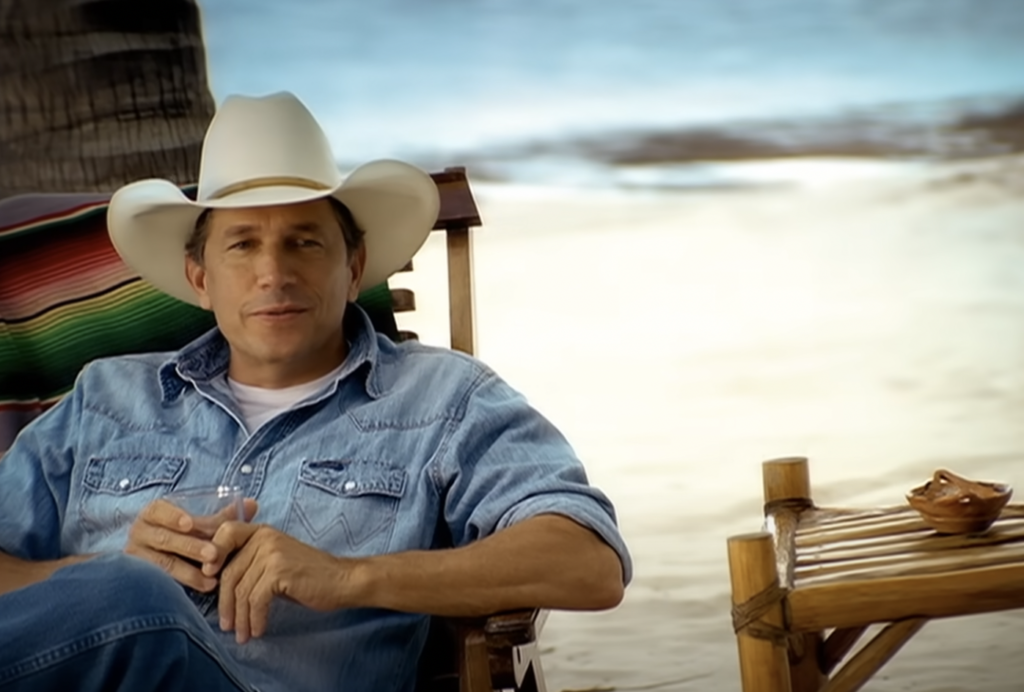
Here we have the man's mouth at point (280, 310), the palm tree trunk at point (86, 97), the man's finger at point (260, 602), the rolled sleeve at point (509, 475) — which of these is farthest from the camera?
the palm tree trunk at point (86, 97)

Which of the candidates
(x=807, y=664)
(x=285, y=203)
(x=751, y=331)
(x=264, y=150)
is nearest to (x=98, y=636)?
(x=285, y=203)

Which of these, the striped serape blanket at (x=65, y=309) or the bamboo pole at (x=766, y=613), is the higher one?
the striped serape blanket at (x=65, y=309)

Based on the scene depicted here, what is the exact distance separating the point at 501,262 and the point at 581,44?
0.68 metres

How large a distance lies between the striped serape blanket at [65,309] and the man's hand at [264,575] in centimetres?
70

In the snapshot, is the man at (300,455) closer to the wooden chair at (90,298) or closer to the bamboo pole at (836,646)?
the wooden chair at (90,298)

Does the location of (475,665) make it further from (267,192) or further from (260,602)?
(267,192)

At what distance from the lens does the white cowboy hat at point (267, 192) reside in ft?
8.77

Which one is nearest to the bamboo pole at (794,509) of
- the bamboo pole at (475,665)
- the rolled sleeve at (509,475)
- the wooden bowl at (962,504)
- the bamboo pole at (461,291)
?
the wooden bowl at (962,504)

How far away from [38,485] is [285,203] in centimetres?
60

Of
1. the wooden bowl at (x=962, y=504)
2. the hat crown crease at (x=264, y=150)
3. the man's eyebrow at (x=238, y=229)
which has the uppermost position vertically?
the hat crown crease at (x=264, y=150)

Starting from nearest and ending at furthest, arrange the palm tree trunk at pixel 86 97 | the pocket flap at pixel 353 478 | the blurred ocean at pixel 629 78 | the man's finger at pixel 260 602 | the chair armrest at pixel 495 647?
the chair armrest at pixel 495 647 < the man's finger at pixel 260 602 < the pocket flap at pixel 353 478 < the palm tree trunk at pixel 86 97 < the blurred ocean at pixel 629 78

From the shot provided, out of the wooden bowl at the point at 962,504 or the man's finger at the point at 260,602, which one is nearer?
the man's finger at the point at 260,602

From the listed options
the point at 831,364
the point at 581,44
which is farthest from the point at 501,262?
the point at 831,364

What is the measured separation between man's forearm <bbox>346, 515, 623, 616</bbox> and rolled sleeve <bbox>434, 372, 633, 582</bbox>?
64 mm
